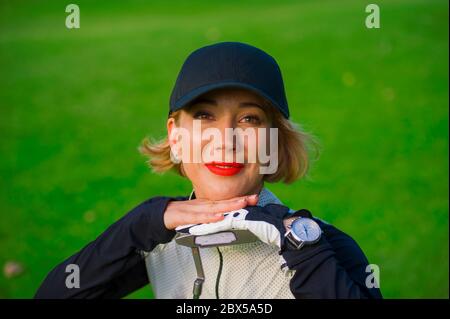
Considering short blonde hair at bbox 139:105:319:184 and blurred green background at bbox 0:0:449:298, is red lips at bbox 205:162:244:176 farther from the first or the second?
blurred green background at bbox 0:0:449:298

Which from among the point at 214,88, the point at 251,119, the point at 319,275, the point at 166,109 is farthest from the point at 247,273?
the point at 166,109

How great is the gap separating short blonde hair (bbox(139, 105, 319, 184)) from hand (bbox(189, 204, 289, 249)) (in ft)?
1.41

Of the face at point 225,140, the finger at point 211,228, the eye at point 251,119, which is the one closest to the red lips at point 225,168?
the face at point 225,140

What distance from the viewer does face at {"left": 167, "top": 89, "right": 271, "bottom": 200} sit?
203 cm

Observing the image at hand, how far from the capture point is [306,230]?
5.92 feet

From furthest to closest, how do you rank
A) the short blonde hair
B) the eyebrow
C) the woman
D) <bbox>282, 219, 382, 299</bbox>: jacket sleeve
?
the short blonde hair, the eyebrow, the woman, <bbox>282, 219, 382, 299</bbox>: jacket sleeve

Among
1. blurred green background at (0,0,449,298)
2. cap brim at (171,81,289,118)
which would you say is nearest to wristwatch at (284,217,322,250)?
cap brim at (171,81,289,118)

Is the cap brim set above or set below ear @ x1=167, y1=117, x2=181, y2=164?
above

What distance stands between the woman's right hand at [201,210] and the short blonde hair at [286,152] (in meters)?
0.39

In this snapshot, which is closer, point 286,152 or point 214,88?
point 214,88

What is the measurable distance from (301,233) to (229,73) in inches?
22.0

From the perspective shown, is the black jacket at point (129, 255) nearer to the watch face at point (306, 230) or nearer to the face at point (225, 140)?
the watch face at point (306, 230)

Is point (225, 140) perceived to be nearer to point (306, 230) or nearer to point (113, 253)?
point (306, 230)
